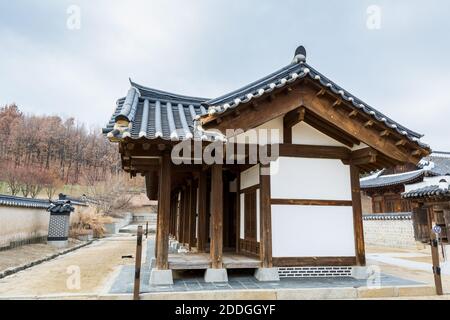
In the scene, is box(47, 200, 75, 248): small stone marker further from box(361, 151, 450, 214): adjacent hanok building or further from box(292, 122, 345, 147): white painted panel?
box(361, 151, 450, 214): adjacent hanok building

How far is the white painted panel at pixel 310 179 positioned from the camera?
7.36 m

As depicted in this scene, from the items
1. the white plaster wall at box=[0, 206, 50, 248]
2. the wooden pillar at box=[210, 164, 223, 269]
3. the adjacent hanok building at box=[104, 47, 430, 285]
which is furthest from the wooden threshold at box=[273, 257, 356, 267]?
the white plaster wall at box=[0, 206, 50, 248]

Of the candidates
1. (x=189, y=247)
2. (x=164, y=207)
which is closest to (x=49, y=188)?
(x=189, y=247)

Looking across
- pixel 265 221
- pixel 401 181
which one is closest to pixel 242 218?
pixel 265 221

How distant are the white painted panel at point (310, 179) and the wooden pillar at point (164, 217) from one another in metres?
2.46

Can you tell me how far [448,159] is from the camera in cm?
2652

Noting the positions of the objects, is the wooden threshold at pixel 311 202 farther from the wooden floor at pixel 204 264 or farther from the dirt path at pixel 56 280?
the dirt path at pixel 56 280

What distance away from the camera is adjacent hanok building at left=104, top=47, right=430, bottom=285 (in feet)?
21.1

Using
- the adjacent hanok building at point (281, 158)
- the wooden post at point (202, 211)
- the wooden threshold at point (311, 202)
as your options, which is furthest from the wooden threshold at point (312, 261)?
the wooden post at point (202, 211)

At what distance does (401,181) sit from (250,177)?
1988cm

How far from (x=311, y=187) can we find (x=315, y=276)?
207 cm

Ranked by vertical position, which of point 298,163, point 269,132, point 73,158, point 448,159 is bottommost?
point 298,163

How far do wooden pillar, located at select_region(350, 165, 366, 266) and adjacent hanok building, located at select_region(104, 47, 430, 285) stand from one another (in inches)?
0.9
